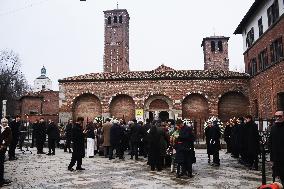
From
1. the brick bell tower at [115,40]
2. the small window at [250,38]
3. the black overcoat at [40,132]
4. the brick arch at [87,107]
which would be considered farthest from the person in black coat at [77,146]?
the brick bell tower at [115,40]

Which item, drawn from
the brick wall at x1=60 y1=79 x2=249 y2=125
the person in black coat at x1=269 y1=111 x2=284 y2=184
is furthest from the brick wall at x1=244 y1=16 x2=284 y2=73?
the person in black coat at x1=269 y1=111 x2=284 y2=184

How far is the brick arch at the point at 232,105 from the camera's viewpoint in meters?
24.9

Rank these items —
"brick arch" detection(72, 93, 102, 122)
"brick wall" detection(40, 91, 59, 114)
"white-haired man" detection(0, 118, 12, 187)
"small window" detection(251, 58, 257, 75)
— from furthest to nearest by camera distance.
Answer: "brick wall" detection(40, 91, 59, 114) → "brick arch" detection(72, 93, 102, 122) → "small window" detection(251, 58, 257, 75) → "white-haired man" detection(0, 118, 12, 187)

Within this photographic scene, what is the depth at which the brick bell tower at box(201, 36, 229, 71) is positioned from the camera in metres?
47.5

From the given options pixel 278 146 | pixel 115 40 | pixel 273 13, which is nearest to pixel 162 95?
pixel 273 13

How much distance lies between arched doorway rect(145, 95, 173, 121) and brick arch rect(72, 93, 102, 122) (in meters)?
4.16

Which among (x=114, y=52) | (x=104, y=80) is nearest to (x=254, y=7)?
(x=104, y=80)

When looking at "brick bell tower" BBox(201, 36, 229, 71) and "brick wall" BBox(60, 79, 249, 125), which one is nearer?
"brick wall" BBox(60, 79, 249, 125)

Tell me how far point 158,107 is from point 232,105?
6.07m

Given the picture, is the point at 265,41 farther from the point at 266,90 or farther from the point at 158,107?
the point at 158,107

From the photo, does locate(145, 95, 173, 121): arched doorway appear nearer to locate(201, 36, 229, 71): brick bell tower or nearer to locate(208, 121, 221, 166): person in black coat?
locate(208, 121, 221, 166): person in black coat

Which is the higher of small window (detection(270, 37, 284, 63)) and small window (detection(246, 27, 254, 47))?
small window (detection(246, 27, 254, 47))

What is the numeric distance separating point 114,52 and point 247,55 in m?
22.9

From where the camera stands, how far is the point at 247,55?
26.9m
